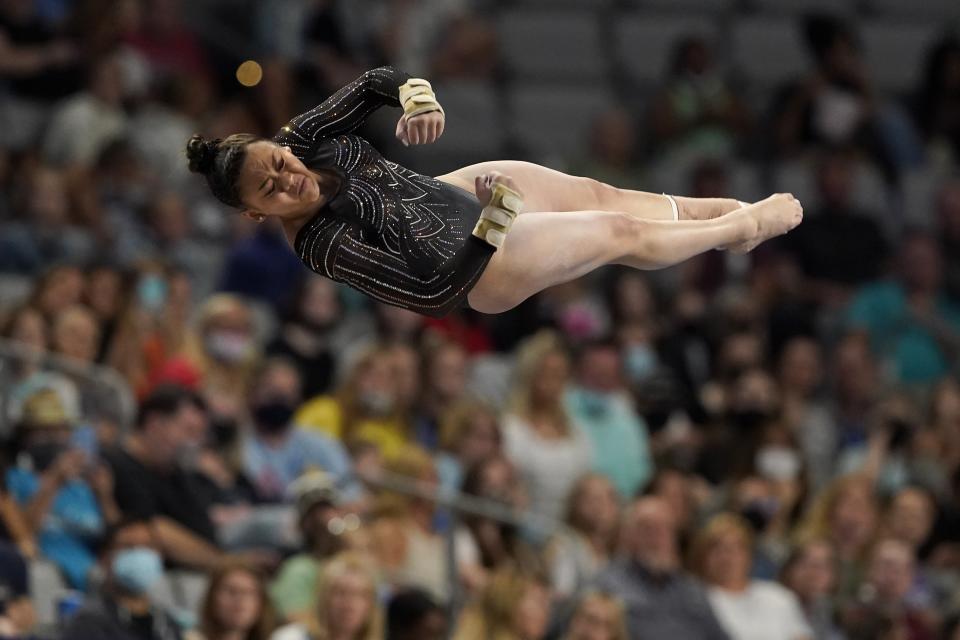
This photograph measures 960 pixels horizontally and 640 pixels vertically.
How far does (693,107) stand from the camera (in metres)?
14.5

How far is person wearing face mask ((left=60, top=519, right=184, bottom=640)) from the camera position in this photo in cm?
812

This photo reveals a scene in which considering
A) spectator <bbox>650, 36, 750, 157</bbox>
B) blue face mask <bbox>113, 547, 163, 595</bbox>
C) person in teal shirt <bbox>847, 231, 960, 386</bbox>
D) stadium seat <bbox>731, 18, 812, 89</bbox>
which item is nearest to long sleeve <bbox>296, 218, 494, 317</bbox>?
blue face mask <bbox>113, 547, 163, 595</bbox>

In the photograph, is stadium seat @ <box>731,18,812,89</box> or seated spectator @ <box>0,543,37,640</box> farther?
stadium seat @ <box>731,18,812,89</box>

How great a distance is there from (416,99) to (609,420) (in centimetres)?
523

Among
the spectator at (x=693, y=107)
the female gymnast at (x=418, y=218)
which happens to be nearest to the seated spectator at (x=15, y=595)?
the female gymnast at (x=418, y=218)

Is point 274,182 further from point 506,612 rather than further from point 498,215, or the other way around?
point 506,612

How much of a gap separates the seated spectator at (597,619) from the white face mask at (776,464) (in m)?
2.33

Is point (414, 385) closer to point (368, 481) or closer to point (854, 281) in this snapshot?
point (368, 481)

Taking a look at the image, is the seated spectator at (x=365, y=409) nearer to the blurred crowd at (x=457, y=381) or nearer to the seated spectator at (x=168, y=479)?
the blurred crowd at (x=457, y=381)

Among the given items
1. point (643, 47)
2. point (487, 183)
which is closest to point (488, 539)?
point (487, 183)

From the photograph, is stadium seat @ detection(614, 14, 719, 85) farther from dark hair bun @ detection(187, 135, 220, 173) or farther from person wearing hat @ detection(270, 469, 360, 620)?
dark hair bun @ detection(187, 135, 220, 173)

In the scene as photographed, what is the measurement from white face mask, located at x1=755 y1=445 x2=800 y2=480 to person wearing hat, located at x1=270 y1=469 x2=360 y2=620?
3.10 m

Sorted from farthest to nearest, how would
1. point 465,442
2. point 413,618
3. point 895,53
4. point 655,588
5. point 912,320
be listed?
point 895,53
point 912,320
point 465,442
point 655,588
point 413,618

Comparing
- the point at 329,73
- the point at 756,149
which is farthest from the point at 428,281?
the point at 756,149
